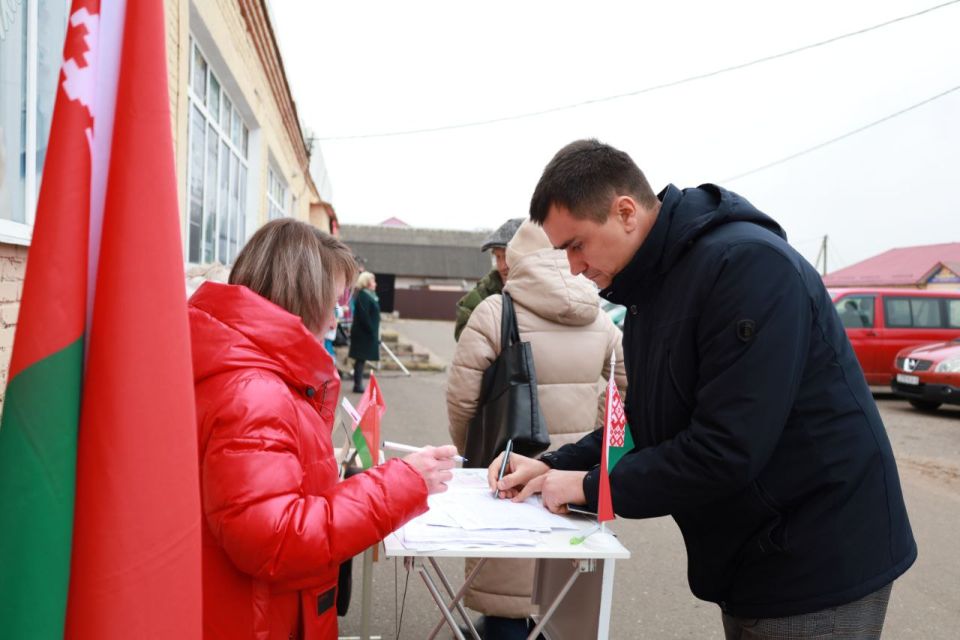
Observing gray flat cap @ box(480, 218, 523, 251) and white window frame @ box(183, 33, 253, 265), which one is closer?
gray flat cap @ box(480, 218, 523, 251)

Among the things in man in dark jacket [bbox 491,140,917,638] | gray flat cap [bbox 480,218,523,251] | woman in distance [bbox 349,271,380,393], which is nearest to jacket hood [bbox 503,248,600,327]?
gray flat cap [bbox 480,218,523,251]

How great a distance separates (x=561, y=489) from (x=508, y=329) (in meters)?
1.03

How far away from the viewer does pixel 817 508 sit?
1.46 meters

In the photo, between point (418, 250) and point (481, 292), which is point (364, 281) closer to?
point (481, 292)

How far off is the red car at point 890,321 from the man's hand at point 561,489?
35.0 feet

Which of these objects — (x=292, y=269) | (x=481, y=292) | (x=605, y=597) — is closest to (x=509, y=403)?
(x=605, y=597)

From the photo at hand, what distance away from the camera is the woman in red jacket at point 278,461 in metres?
1.29

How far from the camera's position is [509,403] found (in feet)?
8.84

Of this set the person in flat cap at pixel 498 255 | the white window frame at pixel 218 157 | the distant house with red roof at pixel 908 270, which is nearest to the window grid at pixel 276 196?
the white window frame at pixel 218 157

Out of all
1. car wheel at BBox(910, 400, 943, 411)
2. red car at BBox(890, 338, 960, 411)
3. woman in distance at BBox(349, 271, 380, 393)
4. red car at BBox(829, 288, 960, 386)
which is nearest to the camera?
red car at BBox(890, 338, 960, 411)

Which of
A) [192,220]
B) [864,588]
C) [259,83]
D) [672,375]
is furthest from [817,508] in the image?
[259,83]

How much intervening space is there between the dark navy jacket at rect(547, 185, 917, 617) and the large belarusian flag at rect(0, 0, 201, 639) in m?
1.06

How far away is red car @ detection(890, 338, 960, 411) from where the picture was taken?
361 inches

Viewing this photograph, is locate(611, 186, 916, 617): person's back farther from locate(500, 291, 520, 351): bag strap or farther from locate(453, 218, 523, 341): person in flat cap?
locate(453, 218, 523, 341): person in flat cap
